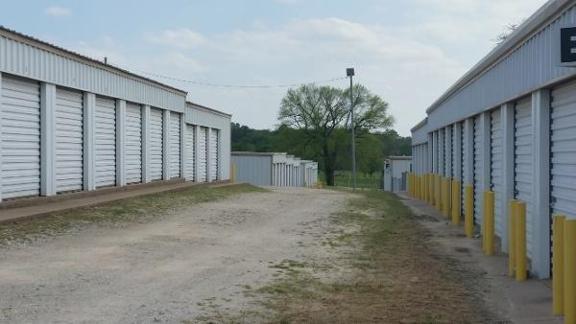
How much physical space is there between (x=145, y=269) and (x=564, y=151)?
5.77 meters

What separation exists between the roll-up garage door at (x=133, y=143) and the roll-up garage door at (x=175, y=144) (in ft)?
10.4

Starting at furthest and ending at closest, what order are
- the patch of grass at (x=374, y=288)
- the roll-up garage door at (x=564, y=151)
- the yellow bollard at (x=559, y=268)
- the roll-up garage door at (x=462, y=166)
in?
the roll-up garage door at (x=462, y=166), the roll-up garage door at (x=564, y=151), the patch of grass at (x=374, y=288), the yellow bollard at (x=559, y=268)

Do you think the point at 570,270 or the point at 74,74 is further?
the point at 74,74

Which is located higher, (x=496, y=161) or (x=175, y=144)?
(x=175, y=144)

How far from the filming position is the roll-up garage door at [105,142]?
18.7 m

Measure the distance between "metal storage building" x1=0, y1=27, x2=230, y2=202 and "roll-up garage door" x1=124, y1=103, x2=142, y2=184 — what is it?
0.10 ft

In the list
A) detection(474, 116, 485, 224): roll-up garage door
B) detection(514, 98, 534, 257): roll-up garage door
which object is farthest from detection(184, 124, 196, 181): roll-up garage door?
detection(514, 98, 534, 257): roll-up garage door

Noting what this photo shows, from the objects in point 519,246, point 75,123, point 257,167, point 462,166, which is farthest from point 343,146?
point 519,246

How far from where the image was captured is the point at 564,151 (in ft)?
28.2

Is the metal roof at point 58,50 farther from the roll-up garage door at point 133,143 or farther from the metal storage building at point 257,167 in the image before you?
the metal storage building at point 257,167

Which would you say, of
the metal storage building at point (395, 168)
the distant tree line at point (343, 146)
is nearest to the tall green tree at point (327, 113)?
the distant tree line at point (343, 146)

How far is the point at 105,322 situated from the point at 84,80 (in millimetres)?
12436

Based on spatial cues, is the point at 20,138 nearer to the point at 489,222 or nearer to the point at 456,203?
the point at 489,222

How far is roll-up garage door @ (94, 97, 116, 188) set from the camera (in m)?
18.7
